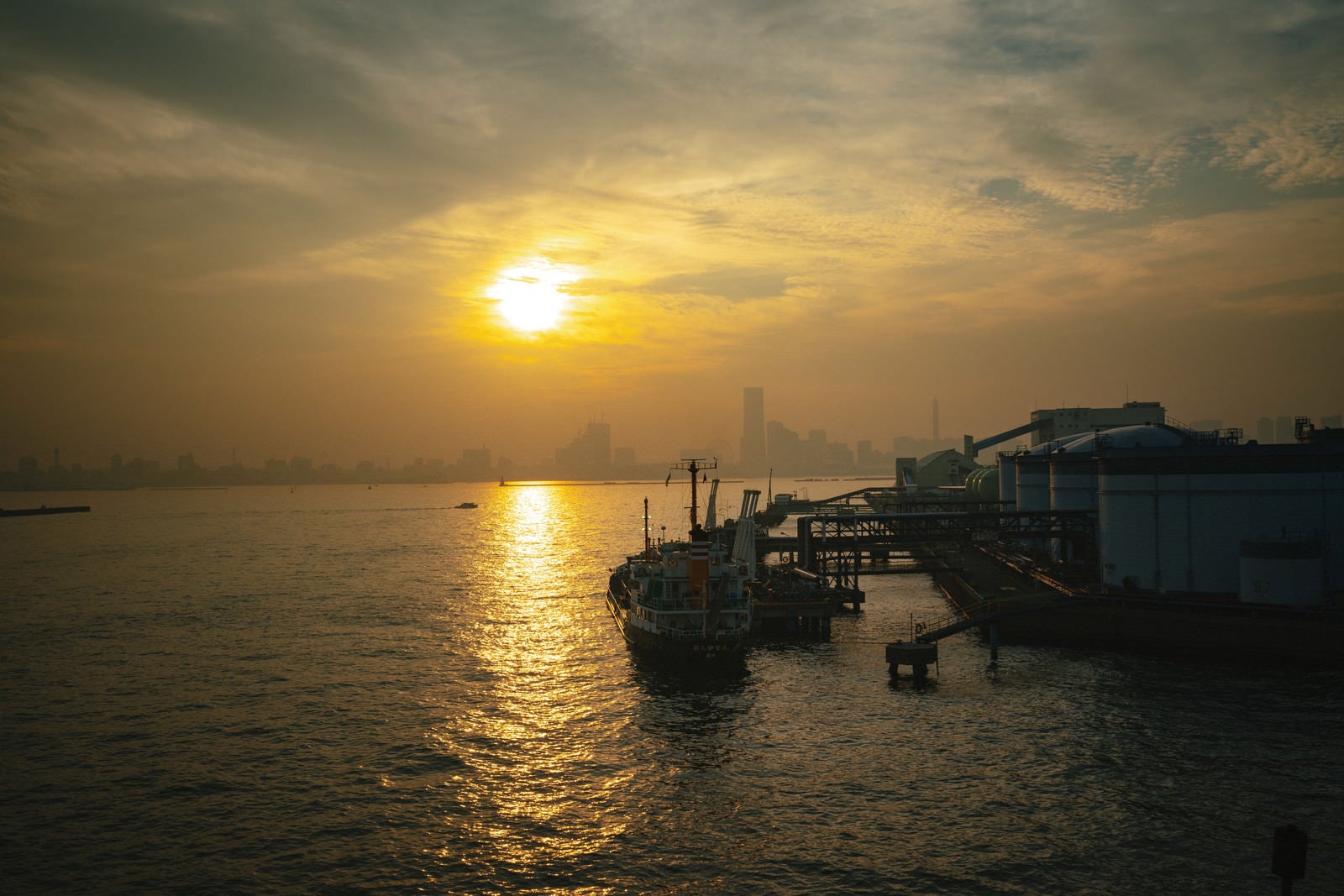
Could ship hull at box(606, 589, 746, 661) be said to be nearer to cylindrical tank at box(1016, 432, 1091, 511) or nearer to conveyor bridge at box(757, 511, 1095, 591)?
conveyor bridge at box(757, 511, 1095, 591)

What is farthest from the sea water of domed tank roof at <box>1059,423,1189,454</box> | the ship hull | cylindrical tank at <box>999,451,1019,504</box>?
cylindrical tank at <box>999,451,1019,504</box>

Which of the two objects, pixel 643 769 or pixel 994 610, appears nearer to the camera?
pixel 643 769

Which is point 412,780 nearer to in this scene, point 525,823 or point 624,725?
point 525,823

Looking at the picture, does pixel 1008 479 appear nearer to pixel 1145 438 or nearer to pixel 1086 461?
pixel 1086 461

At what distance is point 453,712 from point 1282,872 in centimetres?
4378

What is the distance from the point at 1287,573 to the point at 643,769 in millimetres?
49664

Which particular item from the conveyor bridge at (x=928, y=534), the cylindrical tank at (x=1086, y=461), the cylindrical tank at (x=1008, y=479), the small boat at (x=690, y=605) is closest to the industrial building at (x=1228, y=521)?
the cylindrical tank at (x=1086, y=461)

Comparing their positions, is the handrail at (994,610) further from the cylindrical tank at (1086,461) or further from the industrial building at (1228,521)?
the cylindrical tank at (1086,461)

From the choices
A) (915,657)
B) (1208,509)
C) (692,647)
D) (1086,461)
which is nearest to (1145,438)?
(1086,461)

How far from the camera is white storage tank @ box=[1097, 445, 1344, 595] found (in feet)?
205

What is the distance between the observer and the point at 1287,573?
59.0 m

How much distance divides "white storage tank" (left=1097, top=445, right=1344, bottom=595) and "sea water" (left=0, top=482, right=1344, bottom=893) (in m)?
10.6

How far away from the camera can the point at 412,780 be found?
3972 cm

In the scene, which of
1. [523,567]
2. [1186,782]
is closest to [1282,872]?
[1186,782]
